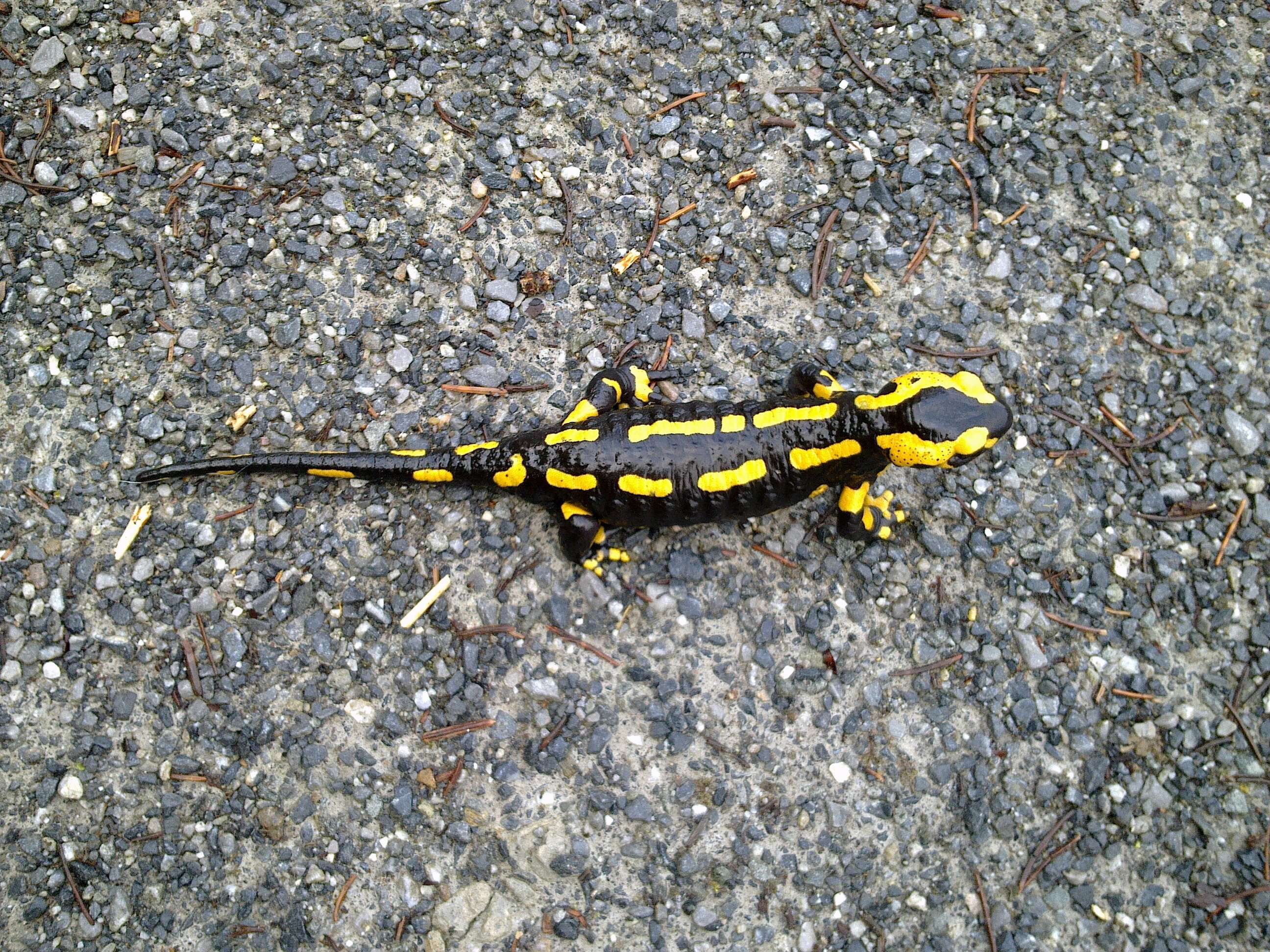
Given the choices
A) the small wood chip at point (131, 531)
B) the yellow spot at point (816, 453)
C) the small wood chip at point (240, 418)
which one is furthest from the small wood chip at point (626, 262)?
the small wood chip at point (131, 531)

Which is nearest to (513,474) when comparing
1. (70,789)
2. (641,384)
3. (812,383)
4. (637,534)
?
(637,534)

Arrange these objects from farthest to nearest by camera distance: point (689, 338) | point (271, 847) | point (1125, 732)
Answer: point (689, 338), point (1125, 732), point (271, 847)

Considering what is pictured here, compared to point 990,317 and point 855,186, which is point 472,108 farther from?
point 990,317

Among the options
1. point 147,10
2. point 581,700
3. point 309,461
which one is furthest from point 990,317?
point 147,10

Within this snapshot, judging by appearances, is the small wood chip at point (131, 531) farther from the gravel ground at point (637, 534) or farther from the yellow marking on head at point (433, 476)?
the yellow marking on head at point (433, 476)

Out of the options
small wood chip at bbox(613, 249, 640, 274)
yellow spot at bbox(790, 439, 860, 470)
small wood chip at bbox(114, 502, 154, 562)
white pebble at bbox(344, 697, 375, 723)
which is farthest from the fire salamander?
white pebble at bbox(344, 697, 375, 723)

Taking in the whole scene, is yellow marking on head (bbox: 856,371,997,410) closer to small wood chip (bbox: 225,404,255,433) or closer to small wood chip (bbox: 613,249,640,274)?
small wood chip (bbox: 613,249,640,274)
